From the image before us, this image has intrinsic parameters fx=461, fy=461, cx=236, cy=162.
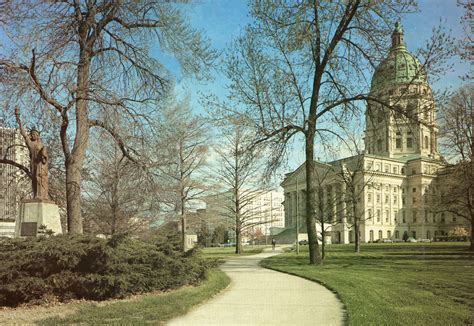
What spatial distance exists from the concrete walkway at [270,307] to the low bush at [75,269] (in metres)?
1.67

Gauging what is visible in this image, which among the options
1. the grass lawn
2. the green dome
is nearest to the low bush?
the grass lawn

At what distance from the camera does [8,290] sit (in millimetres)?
8508

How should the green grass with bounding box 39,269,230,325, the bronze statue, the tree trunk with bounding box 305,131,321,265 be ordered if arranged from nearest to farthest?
the green grass with bounding box 39,269,230,325 → the bronze statue → the tree trunk with bounding box 305,131,321,265

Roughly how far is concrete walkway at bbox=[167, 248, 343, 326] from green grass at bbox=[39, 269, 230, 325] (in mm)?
242

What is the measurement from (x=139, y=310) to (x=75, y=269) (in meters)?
2.10

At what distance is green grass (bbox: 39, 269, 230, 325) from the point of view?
24.1 ft

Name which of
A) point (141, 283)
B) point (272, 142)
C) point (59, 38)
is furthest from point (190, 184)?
point (141, 283)

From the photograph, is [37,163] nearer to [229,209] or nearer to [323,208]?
[323,208]

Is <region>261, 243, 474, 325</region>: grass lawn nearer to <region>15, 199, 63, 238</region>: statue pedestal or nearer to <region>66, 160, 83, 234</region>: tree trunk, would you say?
<region>66, 160, 83, 234</region>: tree trunk

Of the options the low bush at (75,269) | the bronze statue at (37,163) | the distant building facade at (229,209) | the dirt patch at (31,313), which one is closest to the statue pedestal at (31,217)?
the bronze statue at (37,163)

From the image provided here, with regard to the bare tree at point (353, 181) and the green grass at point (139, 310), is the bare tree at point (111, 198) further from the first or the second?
the bare tree at point (353, 181)

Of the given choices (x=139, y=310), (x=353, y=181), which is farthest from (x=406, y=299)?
(x=353, y=181)

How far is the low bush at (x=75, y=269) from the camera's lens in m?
8.78

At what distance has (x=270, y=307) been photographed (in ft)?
29.3
